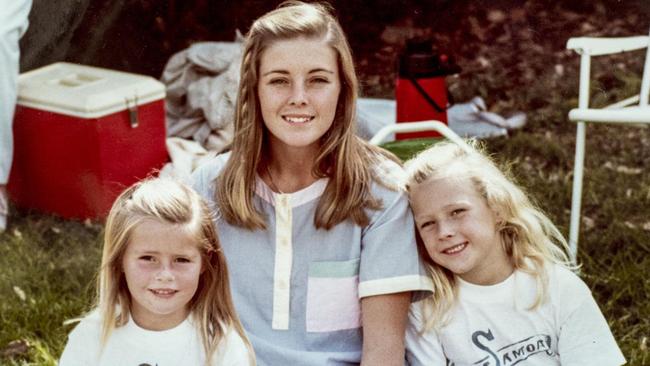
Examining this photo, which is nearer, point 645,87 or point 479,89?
point 645,87

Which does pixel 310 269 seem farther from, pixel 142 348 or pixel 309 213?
pixel 142 348

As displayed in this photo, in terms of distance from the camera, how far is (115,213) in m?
2.02

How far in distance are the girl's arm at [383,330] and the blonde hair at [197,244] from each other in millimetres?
243

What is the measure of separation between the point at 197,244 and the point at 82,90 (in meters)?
2.06

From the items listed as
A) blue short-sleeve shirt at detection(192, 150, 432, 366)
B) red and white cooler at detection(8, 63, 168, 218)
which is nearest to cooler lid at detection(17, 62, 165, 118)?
red and white cooler at detection(8, 63, 168, 218)

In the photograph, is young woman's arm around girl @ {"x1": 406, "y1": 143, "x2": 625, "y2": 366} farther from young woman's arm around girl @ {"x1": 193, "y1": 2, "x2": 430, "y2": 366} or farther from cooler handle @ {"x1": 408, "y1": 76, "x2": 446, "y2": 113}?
cooler handle @ {"x1": 408, "y1": 76, "x2": 446, "y2": 113}

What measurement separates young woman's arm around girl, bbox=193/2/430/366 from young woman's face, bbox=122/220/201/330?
0.21 metres

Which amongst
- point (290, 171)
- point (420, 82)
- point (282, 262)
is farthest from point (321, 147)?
point (420, 82)

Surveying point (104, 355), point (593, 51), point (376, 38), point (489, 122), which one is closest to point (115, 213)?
point (104, 355)

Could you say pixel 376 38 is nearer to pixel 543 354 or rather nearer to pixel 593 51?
pixel 593 51

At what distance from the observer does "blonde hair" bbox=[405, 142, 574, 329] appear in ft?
7.14

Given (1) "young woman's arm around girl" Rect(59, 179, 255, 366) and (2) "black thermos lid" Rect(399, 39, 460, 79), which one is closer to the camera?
(1) "young woman's arm around girl" Rect(59, 179, 255, 366)

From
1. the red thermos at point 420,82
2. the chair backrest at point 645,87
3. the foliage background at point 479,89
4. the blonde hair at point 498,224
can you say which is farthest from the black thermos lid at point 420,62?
the blonde hair at point 498,224

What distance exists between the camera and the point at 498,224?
7.34ft
